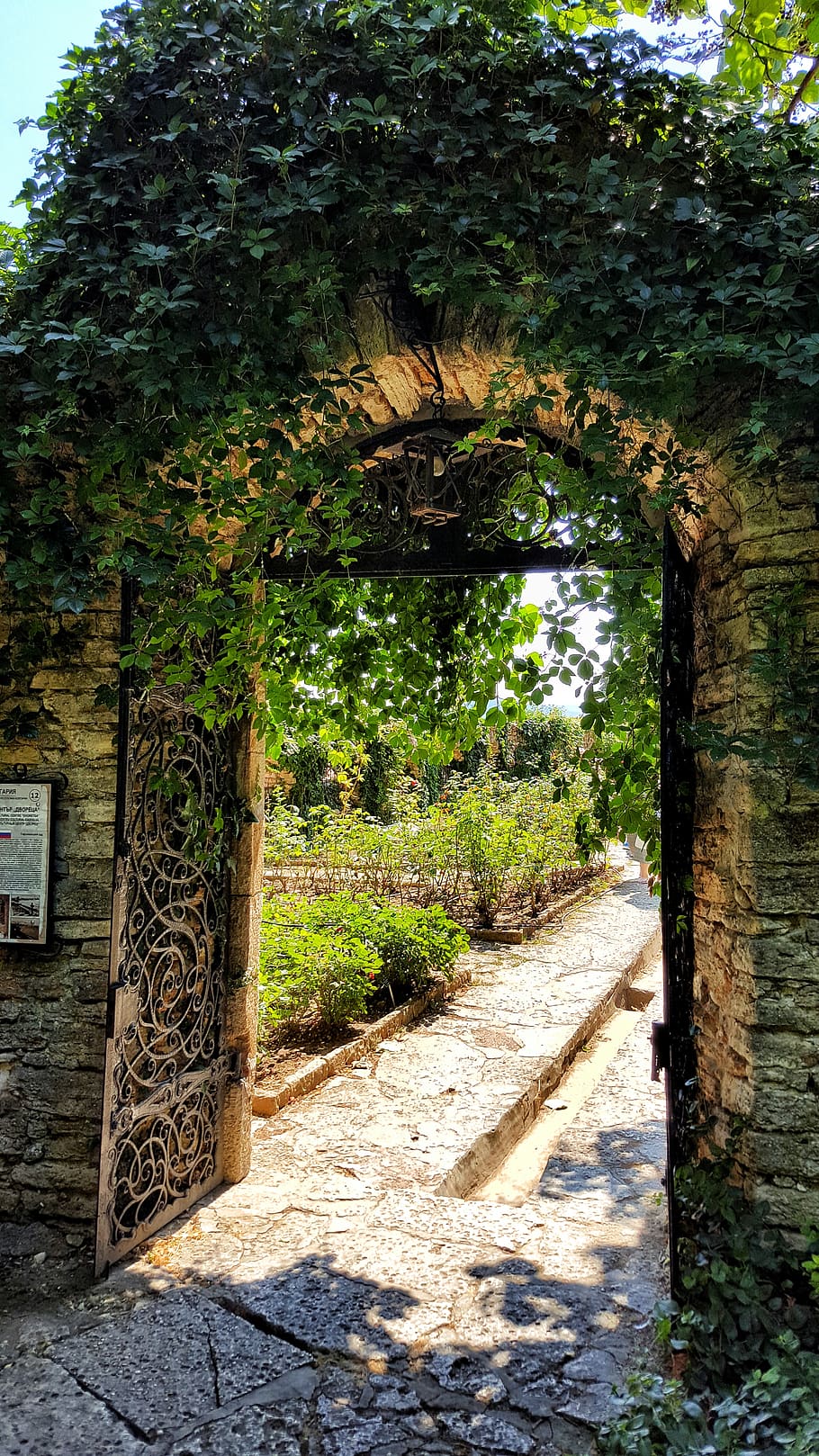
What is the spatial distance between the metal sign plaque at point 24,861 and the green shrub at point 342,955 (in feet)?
7.73

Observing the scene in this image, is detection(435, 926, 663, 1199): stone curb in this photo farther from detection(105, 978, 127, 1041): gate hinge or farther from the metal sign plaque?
the metal sign plaque

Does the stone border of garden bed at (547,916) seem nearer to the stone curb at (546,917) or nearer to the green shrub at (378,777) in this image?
the stone curb at (546,917)

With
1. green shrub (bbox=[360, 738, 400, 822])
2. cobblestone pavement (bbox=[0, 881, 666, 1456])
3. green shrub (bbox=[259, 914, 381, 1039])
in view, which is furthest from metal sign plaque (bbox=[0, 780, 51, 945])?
green shrub (bbox=[360, 738, 400, 822])

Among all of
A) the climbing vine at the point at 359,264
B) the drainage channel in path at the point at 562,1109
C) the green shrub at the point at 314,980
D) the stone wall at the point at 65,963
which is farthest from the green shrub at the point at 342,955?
the climbing vine at the point at 359,264

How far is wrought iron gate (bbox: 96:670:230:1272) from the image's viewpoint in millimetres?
3199

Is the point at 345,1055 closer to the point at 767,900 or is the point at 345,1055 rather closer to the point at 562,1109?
the point at 562,1109

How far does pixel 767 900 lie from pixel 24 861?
8.23ft

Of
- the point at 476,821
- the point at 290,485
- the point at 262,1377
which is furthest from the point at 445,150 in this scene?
the point at 476,821

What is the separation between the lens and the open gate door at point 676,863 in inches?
111

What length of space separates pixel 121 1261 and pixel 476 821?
6.73 meters

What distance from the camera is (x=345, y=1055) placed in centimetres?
548

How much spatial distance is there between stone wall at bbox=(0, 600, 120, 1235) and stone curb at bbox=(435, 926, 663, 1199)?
1.61 m

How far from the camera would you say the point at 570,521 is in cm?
325

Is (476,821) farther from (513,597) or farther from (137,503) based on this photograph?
(137,503)
